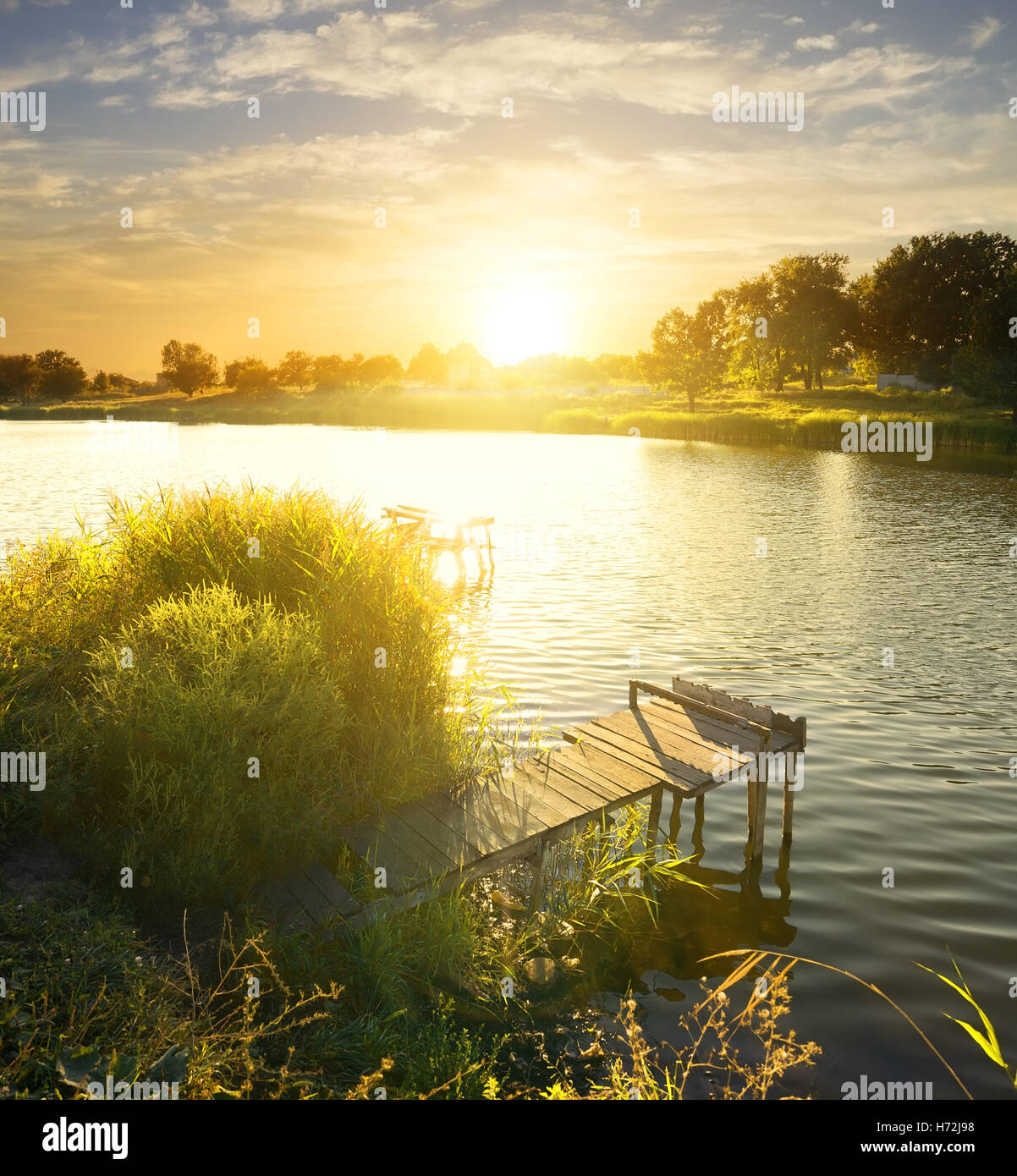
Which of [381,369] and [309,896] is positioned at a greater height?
[381,369]

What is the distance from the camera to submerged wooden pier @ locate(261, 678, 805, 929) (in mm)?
6367

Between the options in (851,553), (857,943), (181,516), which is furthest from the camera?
(851,553)

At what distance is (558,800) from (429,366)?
195 m

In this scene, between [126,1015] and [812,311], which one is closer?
[126,1015]

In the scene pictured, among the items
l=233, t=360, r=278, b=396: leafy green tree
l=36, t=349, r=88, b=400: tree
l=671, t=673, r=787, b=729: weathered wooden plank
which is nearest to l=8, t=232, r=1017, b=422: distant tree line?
l=671, t=673, r=787, b=729: weathered wooden plank

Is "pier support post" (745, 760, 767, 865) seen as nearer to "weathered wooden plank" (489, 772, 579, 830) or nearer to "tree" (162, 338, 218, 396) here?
"weathered wooden plank" (489, 772, 579, 830)

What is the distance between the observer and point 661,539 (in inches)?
1080

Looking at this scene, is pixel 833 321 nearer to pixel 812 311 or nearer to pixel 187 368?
pixel 812 311

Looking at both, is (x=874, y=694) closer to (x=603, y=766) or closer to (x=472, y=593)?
(x=603, y=766)

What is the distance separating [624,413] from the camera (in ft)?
304

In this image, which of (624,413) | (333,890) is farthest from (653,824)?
(624,413)

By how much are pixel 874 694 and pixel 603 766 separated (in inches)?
260

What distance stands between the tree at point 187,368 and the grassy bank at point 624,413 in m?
23.7
